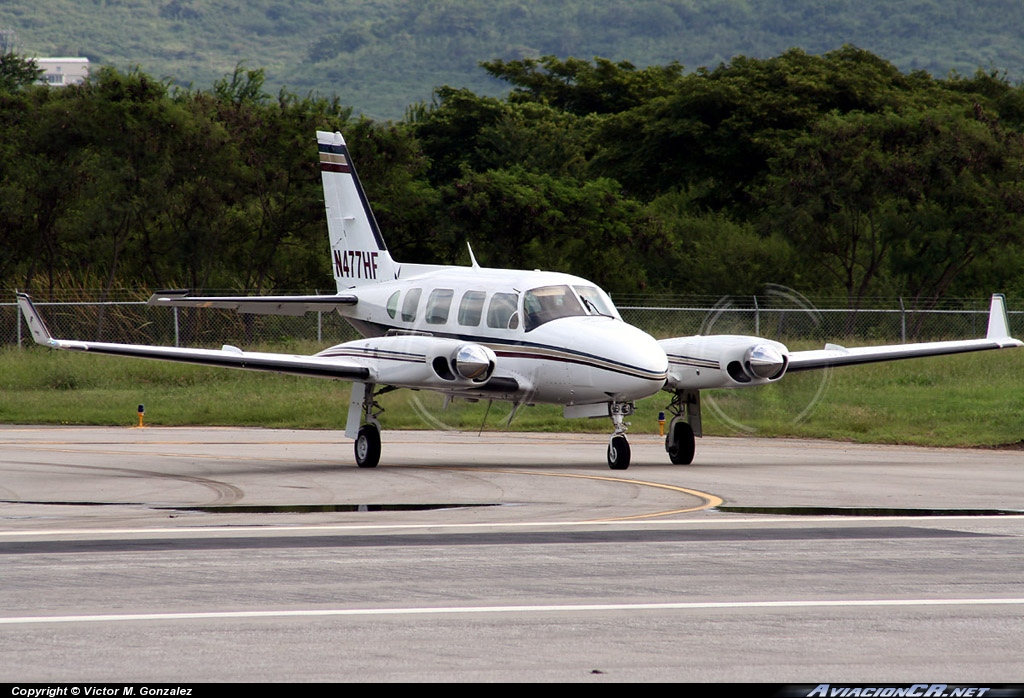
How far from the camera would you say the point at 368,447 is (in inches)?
811

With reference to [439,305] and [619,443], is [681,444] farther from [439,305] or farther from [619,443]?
[439,305]

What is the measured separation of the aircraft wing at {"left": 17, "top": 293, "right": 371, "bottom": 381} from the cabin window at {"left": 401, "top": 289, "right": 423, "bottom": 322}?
1.54 m

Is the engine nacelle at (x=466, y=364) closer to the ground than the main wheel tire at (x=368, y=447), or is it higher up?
higher up

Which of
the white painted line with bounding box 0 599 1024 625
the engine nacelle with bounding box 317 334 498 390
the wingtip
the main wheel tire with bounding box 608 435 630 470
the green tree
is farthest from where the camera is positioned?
the green tree

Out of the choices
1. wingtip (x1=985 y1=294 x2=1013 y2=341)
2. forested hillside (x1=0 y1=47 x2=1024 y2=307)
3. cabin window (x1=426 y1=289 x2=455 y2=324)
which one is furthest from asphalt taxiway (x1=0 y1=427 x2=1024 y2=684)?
forested hillside (x1=0 y1=47 x2=1024 y2=307)

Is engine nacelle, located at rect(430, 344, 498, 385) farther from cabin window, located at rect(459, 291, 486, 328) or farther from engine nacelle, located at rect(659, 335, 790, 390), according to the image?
engine nacelle, located at rect(659, 335, 790, 390)

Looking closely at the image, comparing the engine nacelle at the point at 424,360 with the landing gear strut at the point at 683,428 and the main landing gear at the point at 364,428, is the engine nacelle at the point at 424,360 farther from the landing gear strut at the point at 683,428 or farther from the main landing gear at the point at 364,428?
the landing gear strut at the point at 683,428

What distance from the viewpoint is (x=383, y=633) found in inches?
333

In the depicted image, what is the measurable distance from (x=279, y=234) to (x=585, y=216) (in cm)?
1076

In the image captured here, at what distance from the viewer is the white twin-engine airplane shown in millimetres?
18938

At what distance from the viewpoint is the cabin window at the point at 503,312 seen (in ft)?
65.2

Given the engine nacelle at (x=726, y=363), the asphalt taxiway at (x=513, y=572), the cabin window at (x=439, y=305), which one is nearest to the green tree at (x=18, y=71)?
the cabin window at (x=439, y=305)

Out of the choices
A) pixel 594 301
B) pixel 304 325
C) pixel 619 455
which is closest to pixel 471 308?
pixel 594 301

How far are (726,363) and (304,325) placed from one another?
909 inches
